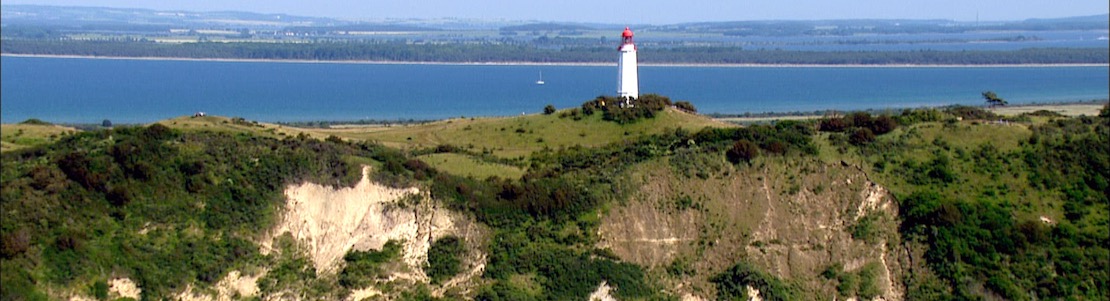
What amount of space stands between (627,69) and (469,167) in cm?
1526

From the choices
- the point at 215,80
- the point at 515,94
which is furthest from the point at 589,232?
the point at 215,80

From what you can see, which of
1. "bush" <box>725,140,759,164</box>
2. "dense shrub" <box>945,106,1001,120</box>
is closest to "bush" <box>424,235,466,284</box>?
"bush" <box>725,140,759,164</box>

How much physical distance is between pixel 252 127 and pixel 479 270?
15322 mm

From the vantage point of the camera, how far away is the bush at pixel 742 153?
1351 inches

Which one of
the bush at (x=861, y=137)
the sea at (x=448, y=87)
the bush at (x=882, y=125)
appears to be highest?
the bush at (x=882, y=125)

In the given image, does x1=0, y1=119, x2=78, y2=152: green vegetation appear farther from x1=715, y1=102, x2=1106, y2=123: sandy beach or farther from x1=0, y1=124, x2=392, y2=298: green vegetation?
x1=715, y1=102, x2=1106, y2=123: sandy beach

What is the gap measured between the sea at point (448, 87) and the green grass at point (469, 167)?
191 ft

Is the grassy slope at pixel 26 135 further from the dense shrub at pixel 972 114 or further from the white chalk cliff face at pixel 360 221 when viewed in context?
the dense shrub at pixel 972 114

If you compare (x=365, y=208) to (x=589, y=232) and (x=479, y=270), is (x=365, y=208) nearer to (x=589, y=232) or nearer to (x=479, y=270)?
(x=479, y=270)

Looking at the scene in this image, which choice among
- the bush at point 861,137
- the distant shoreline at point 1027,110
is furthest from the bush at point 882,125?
the distant shoreline at point 1027,110

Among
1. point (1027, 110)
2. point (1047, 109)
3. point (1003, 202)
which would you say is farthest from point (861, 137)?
point (1047, 109)

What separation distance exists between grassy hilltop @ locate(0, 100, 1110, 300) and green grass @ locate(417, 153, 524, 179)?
165 mm

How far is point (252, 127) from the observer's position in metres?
43.0

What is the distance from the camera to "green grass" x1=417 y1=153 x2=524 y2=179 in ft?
119
